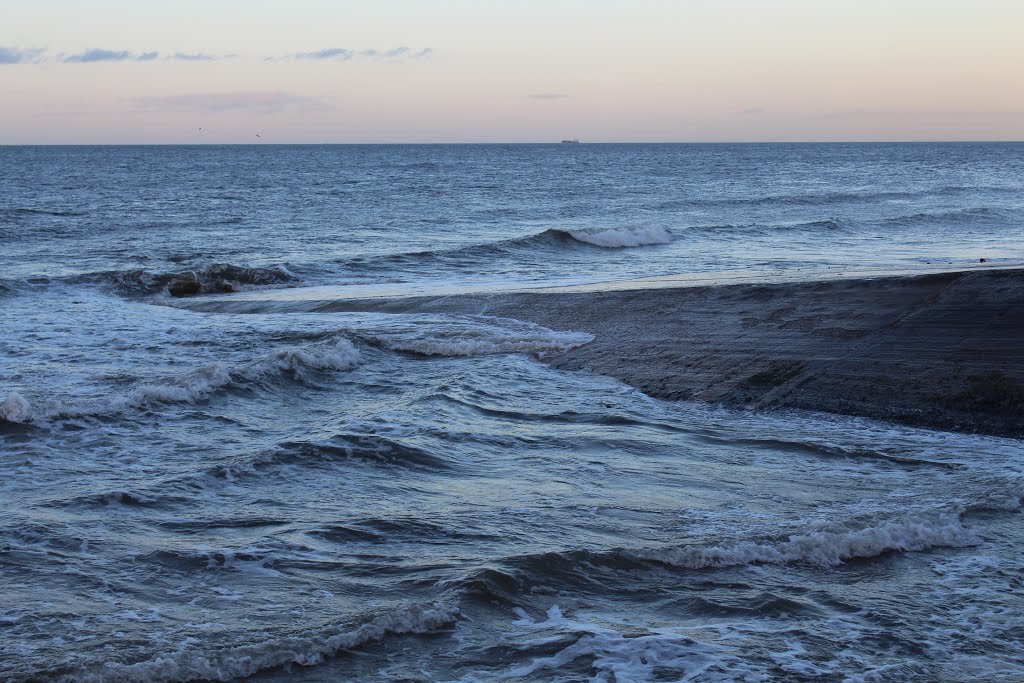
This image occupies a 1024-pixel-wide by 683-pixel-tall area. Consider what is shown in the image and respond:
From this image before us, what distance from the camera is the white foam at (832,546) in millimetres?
6305

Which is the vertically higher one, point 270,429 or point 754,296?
point 754,296

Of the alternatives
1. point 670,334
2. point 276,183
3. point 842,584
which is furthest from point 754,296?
point 276,183

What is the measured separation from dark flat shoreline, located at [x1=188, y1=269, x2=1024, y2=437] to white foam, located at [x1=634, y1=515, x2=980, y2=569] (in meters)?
2.95

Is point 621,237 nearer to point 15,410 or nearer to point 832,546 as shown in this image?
point 15,410

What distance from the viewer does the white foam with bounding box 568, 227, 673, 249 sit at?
1133 inches

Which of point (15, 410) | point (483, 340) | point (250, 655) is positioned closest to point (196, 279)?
point (483, 340)

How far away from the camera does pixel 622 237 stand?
2917cm

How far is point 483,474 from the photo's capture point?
8305mm

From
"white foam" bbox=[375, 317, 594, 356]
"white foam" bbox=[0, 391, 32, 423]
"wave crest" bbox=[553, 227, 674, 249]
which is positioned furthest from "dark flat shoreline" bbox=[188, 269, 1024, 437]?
"wave crest" bbox=[553, 227, 674, 249]

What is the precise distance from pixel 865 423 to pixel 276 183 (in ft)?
201

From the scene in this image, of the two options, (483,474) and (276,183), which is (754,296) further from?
(276,183)

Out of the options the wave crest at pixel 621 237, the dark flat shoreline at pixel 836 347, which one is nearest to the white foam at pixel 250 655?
the dark flat shoreline at pixel 836 347

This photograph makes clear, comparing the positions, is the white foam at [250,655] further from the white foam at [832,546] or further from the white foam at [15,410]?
the white foam at [15,410]

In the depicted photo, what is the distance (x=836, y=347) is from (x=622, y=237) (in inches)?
713
